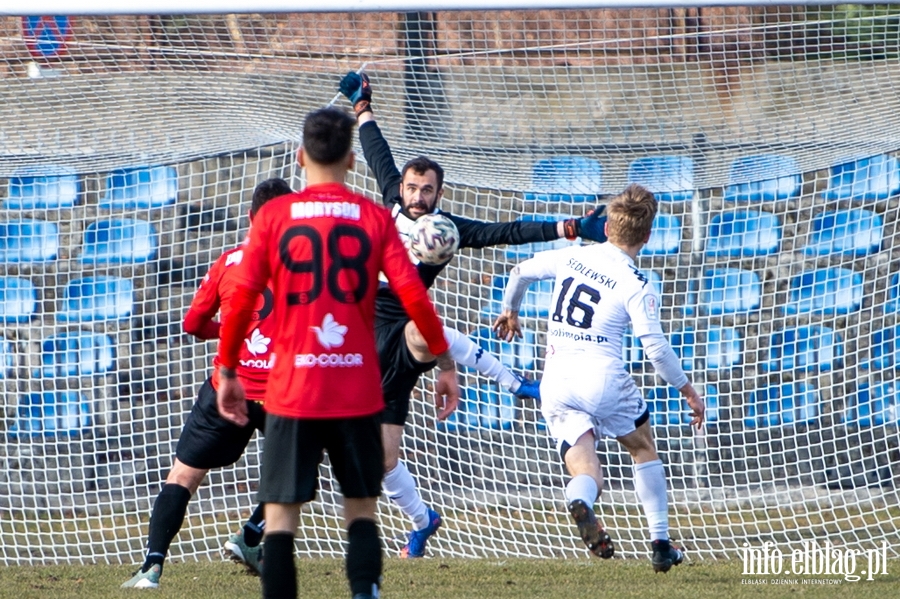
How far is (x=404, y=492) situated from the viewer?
18.9 ft

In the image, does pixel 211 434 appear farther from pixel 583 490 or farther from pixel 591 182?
pixel 591 182

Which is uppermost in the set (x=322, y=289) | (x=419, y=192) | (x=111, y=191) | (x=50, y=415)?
(x=419, y=192)

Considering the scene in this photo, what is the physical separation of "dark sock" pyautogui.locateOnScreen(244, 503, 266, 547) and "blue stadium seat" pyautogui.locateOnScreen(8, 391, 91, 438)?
2.61m

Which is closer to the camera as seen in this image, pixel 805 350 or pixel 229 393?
pixel 229 393

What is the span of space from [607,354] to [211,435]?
5.76 ft

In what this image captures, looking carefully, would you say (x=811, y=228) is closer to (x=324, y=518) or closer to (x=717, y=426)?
(x=717, y=426)

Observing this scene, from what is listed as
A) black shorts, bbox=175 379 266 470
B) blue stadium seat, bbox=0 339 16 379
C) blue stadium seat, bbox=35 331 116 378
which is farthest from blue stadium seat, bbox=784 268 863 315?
blue stadium seat, bbox=0 339 16 379

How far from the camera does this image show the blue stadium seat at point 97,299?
7.45 metres

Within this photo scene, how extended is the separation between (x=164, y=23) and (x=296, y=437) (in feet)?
10.9

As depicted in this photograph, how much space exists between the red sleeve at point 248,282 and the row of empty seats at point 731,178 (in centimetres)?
365

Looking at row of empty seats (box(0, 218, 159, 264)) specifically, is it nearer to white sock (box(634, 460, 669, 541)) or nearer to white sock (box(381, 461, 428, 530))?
white sock (box(381, 461, 428, 530))

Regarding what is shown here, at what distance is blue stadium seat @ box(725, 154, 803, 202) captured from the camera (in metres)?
6.60

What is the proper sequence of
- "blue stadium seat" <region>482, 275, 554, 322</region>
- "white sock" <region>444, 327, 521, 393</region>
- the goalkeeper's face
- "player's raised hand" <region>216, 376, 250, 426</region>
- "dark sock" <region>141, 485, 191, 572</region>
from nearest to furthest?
"player's raised hand" <region>216, 376, 250, 426</region> < "dark sock" <region>141, 485, 191, 572</region> < the goalkeeper's face < "white sock" <region>444, 327, 521, 393</region> < "blue stadium seat" <region>482, 275, 554, 322</region>

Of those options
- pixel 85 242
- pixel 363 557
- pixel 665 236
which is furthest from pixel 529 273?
pixel 85 242
